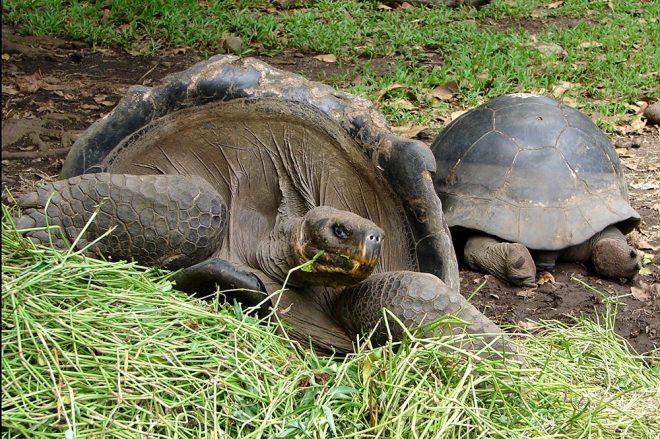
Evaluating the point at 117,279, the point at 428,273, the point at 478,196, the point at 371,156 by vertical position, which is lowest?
the point at 478,196

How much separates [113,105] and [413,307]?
3.76m

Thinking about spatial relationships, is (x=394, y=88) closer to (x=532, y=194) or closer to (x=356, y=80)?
(x=356, y=80)

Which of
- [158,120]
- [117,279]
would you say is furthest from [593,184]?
[117,279]

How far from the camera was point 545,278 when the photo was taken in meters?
3.88

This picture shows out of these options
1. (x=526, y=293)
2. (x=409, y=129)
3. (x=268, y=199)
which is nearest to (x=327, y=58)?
(x=409, y=129)

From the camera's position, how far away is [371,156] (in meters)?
2.52

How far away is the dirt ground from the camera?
355 cm

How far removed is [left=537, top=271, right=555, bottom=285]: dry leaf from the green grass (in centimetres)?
170

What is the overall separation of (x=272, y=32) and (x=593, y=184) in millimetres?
3749

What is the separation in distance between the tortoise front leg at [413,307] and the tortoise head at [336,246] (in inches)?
4.9

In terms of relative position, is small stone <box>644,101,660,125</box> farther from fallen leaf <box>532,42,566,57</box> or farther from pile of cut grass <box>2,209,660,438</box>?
pile of cut grass <box>2,209,660,438</box>

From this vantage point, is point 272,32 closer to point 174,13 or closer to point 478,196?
point 174,13

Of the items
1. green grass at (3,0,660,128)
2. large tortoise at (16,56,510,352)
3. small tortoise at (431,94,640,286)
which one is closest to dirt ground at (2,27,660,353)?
small tortoise at (431,94,640,286)

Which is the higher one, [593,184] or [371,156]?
[371,156]
